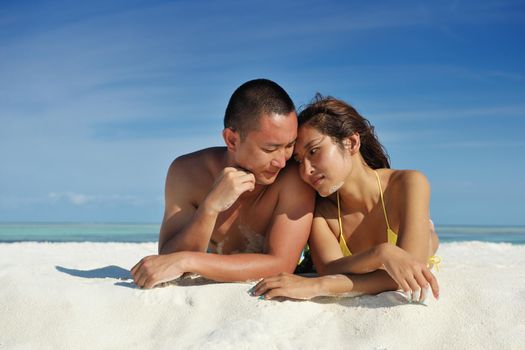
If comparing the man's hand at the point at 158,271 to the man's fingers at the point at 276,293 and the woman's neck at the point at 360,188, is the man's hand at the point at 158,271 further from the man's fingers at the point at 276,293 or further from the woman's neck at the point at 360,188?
the woman's neck at the point at 360,188

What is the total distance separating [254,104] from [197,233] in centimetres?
100

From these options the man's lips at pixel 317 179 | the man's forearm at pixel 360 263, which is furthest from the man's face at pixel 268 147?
the man's forearm at pixel 360 263

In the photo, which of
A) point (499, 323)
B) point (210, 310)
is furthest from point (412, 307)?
point (210, 310)

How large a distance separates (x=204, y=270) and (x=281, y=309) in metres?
0.67

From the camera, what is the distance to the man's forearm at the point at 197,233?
12.7 ft

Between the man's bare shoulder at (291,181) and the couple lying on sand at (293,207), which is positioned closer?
the couple lying on sand at (293,207)

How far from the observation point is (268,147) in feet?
12.9

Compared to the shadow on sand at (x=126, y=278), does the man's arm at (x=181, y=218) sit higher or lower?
higher

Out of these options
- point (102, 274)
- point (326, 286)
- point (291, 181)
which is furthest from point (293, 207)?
point (102, 274)

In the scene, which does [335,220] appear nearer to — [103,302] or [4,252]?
[103,302]

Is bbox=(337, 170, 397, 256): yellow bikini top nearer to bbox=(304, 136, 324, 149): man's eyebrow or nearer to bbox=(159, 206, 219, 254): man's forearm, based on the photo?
bbox=(304, 136, 324, 149): man's eyebrow

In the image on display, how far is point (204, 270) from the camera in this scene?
369 centimetres

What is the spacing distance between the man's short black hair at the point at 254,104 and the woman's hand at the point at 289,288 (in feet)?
3.74

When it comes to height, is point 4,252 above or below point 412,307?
below
